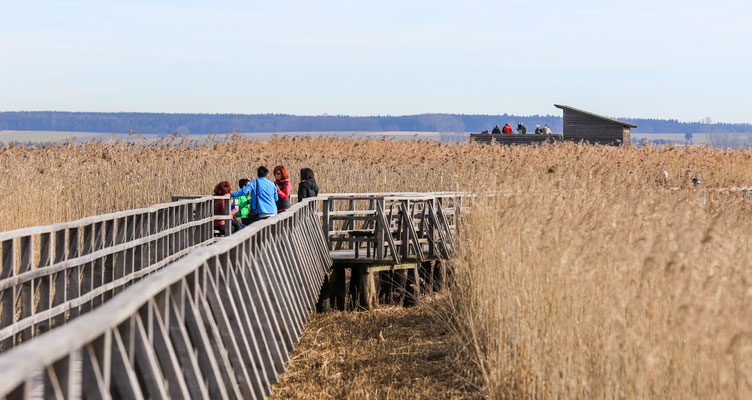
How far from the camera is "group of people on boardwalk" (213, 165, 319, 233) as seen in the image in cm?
1477

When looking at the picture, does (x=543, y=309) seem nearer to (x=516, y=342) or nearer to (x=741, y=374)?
(x=516, y=342)

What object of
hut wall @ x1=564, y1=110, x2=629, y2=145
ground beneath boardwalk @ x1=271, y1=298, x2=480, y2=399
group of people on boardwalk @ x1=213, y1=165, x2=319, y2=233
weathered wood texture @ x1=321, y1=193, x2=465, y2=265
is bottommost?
ground beneath boardwalk @ x1=271, y1=298, x2=480, y2=399

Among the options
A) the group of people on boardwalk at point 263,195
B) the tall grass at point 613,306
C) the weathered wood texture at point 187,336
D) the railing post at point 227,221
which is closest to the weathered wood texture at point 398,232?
the group of people on boardwalk at point 263,195

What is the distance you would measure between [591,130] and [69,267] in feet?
151

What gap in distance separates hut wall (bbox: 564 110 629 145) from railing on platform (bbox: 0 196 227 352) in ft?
132

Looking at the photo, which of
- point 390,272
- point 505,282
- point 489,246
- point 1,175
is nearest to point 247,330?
point 505,282

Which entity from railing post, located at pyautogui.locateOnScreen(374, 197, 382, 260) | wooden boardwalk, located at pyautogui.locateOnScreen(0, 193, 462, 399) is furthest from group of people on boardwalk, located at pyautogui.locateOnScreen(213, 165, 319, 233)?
railing post, located at pyautogui.locateOnScreen(374, 197, 382, 260)

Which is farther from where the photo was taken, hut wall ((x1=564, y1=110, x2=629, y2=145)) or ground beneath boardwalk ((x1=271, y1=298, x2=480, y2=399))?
hut wall ((x1=564, y1=110, x2=629, y2=145))

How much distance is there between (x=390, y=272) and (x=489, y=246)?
6.56 metres

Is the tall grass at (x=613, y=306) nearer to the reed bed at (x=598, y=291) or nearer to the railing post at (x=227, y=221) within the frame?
the reed bed at (x=598, y=291)

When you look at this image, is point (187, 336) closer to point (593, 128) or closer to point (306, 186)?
point (306, 186)

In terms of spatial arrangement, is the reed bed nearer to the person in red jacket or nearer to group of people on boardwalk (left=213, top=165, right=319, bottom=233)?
group of people on boardwalk (left=213, top=165, right=319, bottom=233)

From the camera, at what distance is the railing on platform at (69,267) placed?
8234 mm

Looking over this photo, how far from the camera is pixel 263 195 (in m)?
14.8
